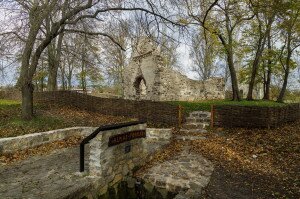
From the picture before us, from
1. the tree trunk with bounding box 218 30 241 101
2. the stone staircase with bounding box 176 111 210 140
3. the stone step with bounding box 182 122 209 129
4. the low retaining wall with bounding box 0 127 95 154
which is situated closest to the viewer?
the low retaining wall with bounding box 0 127 95 154

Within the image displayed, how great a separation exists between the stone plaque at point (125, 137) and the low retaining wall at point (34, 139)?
148 inches

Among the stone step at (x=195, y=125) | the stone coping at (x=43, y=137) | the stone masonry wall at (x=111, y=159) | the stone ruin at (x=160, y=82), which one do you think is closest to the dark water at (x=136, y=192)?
the stone masonry wall at (x=111, y=159)

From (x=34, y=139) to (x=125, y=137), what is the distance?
3.84m

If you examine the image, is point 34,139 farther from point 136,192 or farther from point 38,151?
point 136,192

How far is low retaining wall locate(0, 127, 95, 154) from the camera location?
8.08m

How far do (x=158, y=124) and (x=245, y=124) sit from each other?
416 cm

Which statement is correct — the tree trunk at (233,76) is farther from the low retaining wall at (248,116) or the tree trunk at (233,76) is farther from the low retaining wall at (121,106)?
the low retaining wall at (121,106)

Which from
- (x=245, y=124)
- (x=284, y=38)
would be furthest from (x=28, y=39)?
(x=284, y=38)

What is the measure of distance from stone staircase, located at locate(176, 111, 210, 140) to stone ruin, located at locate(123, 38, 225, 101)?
8082 millimetres

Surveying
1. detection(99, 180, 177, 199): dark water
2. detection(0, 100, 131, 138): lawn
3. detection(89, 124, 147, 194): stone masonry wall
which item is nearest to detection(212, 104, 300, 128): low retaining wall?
detection(0, 100, 131, 138): lawn

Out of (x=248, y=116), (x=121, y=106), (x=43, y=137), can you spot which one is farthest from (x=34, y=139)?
(x=248, y=116)

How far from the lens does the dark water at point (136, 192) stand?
21.4 ft

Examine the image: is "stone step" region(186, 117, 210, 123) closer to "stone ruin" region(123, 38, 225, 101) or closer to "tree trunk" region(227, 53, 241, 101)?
"tree trunk" region(227, 53, 241, 101)

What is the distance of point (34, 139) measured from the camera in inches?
356
